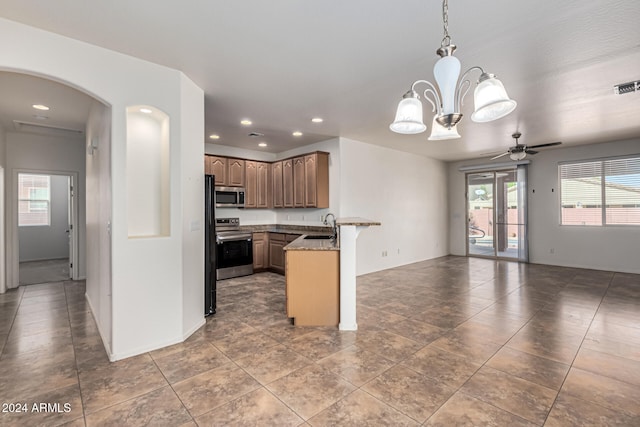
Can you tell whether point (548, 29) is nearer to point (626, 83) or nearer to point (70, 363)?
point (626, 83)

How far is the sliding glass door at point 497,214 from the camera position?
24.1 feet

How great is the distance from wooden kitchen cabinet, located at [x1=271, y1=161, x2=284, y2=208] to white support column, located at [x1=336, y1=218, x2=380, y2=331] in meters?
3.36

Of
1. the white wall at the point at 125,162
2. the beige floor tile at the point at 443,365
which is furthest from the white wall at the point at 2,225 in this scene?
the beige floor tile at the point at 443,365

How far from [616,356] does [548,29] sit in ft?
9.61

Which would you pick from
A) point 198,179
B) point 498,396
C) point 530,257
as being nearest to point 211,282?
point 198,179

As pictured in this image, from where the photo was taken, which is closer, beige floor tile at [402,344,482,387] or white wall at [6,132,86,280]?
beige floor tile at [402,344,482,387]

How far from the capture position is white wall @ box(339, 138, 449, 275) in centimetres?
592

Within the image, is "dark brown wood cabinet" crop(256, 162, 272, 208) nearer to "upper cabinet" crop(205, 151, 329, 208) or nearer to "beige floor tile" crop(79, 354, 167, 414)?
"upper cabinet" crop(205, 151, 329, 208)

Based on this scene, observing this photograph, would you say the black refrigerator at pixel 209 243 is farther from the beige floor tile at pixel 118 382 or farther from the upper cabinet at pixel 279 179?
the upper cabinet at pixel 279 179

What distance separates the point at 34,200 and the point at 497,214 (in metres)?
12.7

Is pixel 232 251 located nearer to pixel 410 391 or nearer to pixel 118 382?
pixel 118 382

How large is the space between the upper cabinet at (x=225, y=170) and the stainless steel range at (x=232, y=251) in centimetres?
83

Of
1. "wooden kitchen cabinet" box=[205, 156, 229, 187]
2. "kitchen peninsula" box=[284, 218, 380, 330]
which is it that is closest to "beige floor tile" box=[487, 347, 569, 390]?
"kitchen peninsula" box=[284, 218, 380, 330]

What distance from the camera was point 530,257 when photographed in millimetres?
7242
